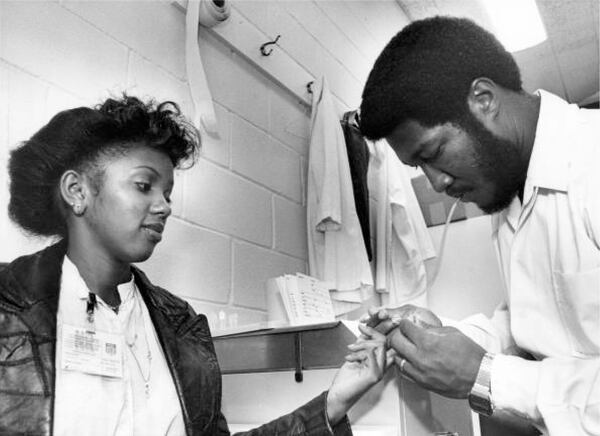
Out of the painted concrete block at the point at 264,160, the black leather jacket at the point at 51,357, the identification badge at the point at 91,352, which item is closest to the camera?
the black leather jacket at the point at 51,357

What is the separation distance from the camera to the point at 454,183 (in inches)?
51.3

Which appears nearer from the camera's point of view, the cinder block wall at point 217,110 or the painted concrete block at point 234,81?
the cinder block wall at point 217,110

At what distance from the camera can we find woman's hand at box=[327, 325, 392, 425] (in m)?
1.17

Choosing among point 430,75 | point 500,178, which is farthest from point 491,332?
point 430,75

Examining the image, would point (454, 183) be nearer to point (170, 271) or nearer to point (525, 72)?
point (170, 271)

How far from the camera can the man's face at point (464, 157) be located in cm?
124

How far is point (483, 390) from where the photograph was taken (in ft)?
3.62

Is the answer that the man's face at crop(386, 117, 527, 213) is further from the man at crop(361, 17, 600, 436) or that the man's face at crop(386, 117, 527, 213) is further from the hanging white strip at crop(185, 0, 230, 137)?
the hanging white strip at crop(185, 0, 230, 137)

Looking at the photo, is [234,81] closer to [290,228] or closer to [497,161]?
[290,228]

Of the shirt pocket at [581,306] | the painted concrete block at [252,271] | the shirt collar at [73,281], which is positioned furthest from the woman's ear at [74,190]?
the shirt pocket at [581,306]

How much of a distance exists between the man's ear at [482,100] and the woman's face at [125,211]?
0.70 m

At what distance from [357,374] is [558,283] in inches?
18.5

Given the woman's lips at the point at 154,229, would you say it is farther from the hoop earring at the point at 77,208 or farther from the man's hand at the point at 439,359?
the man's hand at the point at 439,359

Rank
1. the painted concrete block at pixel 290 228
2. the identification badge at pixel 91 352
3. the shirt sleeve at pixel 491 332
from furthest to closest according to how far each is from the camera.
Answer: the painted concrete block at pixel 290 228 < the shirt sleeve at pixel 491 332 < the identification badge at pixel 91 352
